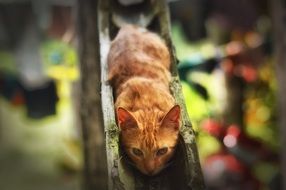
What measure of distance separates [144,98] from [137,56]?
11 cm

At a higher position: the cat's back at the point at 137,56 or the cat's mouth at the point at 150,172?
the cat's back at the point at 137,56

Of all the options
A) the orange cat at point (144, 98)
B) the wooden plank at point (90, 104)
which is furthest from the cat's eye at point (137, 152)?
the wooden plank at point (90, 104)

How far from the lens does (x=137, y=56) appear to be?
2.55 feet

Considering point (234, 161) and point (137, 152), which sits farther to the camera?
point (234, 161)

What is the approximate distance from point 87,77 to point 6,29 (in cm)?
112

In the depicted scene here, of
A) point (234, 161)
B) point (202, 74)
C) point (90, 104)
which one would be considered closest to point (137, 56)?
point (90, 104)

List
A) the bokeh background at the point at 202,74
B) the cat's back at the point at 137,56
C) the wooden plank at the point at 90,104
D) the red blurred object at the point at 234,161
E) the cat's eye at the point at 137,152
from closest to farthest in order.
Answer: the cat's eye at the point at 137,152 < the cat's back at the point at 137,56 < the wooden plank at the point at 90,104 < the red blurred object at the point at 234,161 < the bokeh background at the point at 202,74

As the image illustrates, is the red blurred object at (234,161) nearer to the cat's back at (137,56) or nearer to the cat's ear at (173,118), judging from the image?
the cat's back at (137,56)

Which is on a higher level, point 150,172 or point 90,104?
point 90,104

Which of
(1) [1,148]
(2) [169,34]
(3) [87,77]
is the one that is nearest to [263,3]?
(3) [87,77]

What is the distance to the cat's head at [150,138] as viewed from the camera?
0.63 m

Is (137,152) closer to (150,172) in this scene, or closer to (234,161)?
(150,172)

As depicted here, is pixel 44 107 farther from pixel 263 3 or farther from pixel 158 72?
pixel 158 72

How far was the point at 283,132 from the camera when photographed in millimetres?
1729
